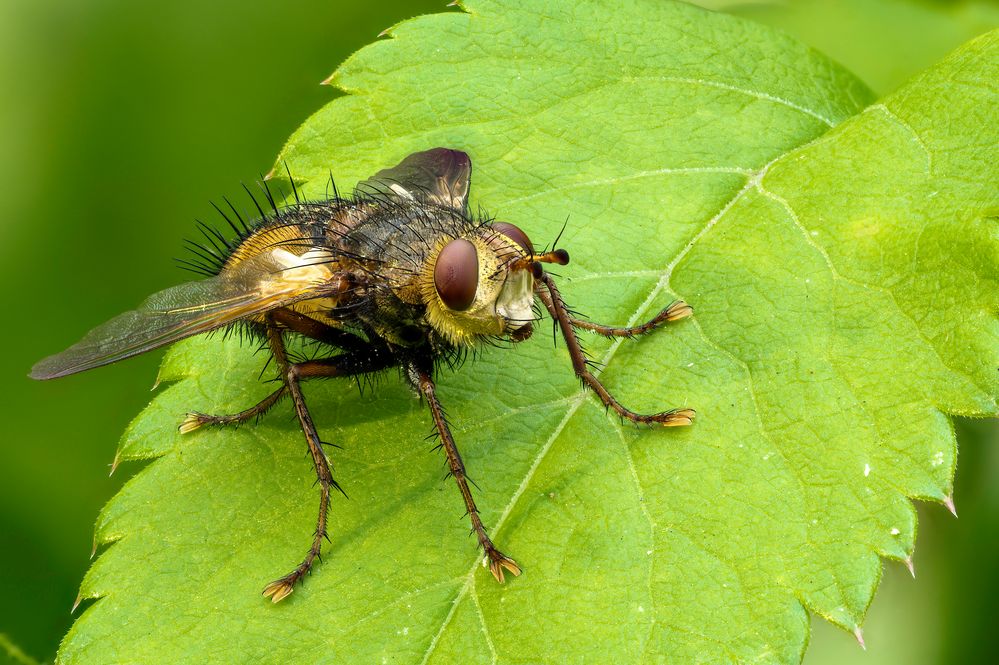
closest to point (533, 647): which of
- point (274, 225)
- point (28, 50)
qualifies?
point (274, 225)

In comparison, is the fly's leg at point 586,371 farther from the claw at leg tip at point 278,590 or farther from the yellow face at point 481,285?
the claw at leg tip at point 278,590

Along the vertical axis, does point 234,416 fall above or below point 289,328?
below

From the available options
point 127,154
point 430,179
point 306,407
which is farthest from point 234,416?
point 127,154

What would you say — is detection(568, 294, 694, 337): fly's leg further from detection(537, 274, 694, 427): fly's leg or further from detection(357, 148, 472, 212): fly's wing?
detection(357, 148, 472, 212): fly's wing

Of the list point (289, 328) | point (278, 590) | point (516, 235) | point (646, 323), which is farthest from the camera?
point (289, 328)

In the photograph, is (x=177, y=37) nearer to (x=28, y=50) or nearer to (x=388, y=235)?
(x=28, y=50)

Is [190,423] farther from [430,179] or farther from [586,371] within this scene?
[586,371]

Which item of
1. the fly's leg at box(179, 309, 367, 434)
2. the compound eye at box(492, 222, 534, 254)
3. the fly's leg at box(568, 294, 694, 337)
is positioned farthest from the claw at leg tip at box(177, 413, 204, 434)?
the fly's leg at box(568, 294, 694, 337)
